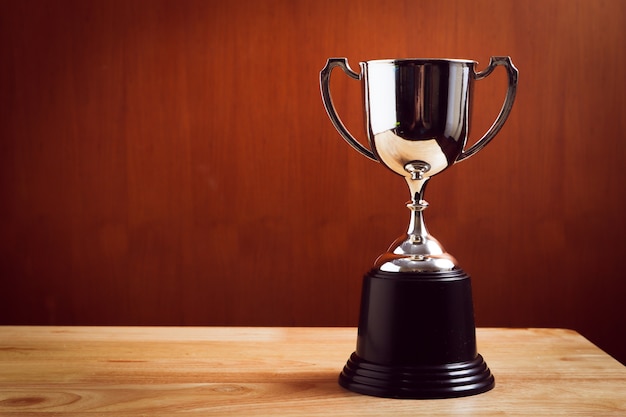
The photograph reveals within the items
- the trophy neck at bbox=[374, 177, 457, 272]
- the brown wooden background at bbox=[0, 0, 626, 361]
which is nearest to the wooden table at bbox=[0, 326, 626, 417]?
the trophy neck at bbox=[374, 177, 457, 272]

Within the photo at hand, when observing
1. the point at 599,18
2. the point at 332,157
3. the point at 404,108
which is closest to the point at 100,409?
the point at 404,108

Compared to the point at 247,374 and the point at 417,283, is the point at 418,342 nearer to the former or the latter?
the point at 417,283

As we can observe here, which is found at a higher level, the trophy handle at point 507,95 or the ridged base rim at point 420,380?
the trophy handle at point 507,95

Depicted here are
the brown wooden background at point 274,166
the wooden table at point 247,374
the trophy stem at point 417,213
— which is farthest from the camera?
the brown wooden background at point 274,166

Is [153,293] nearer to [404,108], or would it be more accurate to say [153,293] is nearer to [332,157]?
[332,157]

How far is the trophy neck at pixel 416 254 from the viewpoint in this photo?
1032 mm

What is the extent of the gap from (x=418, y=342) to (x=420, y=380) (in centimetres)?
5

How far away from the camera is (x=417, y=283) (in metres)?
1.02

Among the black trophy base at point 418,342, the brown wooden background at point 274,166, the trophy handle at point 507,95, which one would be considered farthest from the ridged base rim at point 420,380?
the brown wooden background at point 274,166

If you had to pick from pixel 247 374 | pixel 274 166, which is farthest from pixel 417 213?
pixel 274 166

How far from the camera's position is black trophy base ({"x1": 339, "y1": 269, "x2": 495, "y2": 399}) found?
3.27 ft

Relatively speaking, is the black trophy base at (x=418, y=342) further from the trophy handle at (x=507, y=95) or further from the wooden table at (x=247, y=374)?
the trophy handle at (x=507, y=95)

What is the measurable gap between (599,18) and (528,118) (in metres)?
0.31

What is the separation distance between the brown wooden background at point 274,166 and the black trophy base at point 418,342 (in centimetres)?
123
